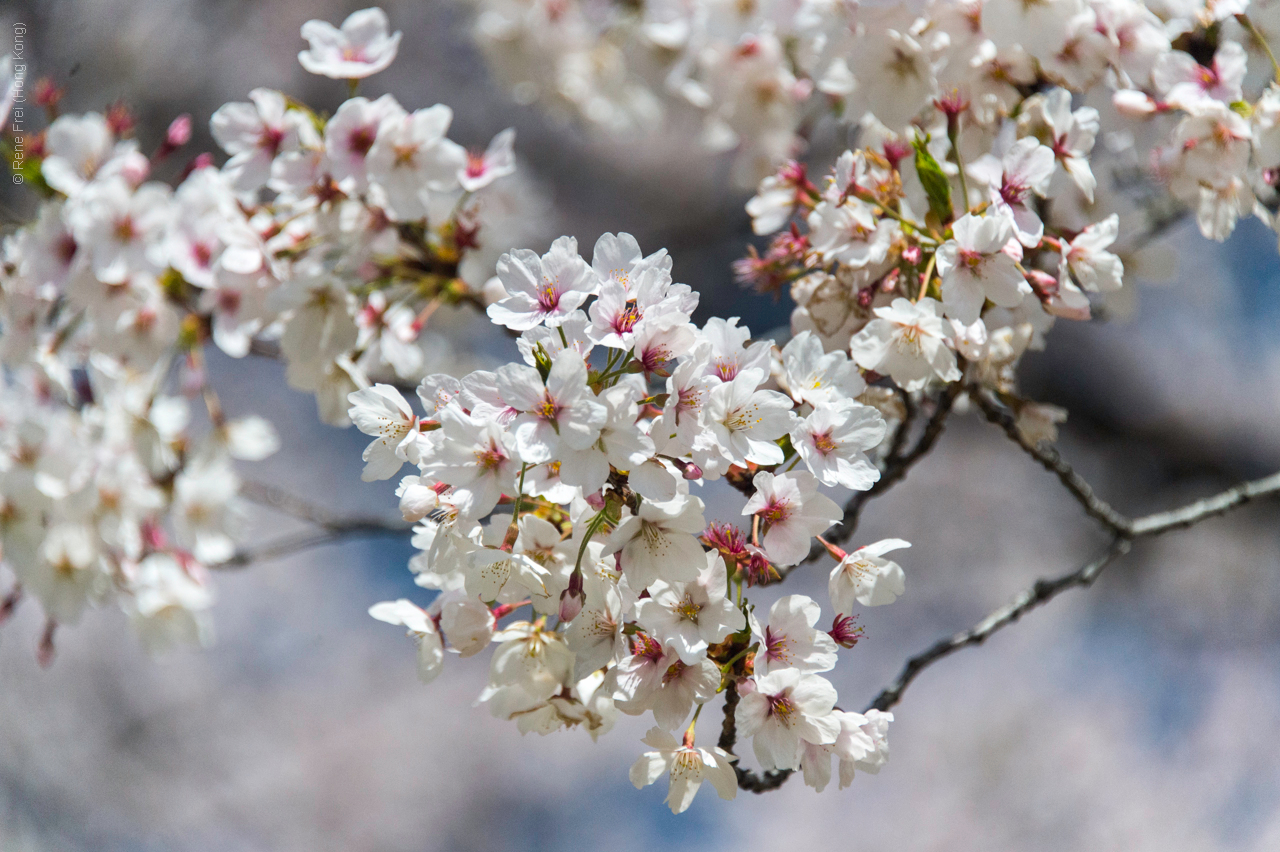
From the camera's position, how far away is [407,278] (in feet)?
4.17

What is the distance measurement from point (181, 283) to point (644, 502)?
0.88 m

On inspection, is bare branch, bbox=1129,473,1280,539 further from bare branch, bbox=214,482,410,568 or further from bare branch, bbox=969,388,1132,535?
bare branch, bbox=214,482,410,568

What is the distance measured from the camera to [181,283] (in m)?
1.21

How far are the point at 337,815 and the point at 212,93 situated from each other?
12.8ft

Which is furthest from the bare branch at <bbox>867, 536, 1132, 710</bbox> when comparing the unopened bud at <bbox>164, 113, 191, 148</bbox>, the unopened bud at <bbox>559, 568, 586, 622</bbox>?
the unopened bud at <bbox>164, 113, 191, 148</bbox>

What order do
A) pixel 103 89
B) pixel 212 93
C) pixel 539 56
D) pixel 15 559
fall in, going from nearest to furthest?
pixel 15 559
pixel 539 56
pixel 103 89
pixel 212 93

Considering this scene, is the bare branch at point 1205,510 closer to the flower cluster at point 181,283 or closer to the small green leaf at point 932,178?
the small green leaf at point 932,178

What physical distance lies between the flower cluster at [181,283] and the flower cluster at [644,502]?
442 millimetres

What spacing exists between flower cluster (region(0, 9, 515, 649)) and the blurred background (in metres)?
2.35

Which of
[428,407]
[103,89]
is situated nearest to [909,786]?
[428,407]

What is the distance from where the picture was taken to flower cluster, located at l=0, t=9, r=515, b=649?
1090 millimetres

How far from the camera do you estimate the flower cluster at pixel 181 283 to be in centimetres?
109

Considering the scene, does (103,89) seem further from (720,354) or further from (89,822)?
(720,354)

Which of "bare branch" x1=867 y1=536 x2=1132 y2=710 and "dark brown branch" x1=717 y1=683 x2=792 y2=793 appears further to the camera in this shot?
"bare branch" x1=867 y1=536 x2=1132 y2=710
